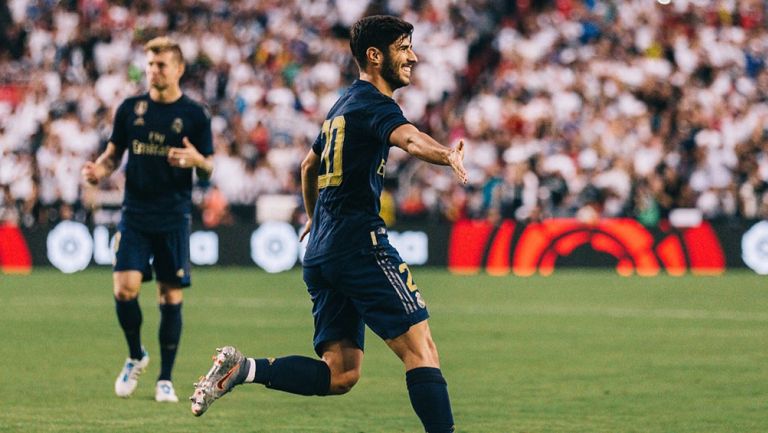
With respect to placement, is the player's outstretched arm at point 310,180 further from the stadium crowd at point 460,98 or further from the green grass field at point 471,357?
the stadium crowd at point 460,98

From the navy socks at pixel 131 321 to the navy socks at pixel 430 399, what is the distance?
12.7 feet

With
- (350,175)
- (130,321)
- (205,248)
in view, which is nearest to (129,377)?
(130,321)

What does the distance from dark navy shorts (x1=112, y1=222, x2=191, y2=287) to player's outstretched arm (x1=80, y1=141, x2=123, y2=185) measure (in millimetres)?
398

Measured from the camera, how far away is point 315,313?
278 inches

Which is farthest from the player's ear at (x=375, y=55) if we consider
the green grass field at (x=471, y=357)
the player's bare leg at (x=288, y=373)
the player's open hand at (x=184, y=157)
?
the player's open hand at (x=184, y=157)

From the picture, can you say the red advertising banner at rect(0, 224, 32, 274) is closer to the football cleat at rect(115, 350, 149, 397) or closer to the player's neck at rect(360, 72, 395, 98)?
the football cleat at rect(115, 350, 149, 397)

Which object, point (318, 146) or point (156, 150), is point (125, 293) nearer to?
point (156, 150)

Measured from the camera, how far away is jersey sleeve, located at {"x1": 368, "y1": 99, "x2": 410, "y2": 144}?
6246 mm

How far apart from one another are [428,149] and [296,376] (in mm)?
1634

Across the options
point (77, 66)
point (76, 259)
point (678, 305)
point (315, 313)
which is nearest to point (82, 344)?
point (315, 313)

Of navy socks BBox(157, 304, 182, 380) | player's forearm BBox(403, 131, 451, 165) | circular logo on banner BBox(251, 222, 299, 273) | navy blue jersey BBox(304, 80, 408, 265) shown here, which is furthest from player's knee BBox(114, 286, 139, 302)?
circular logo on banner BBox(251, 222, 299, 273)

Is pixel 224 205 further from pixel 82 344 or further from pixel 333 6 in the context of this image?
pixel 82 344

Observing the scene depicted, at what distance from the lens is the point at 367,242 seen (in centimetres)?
668

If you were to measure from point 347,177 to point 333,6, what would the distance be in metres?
23.4
